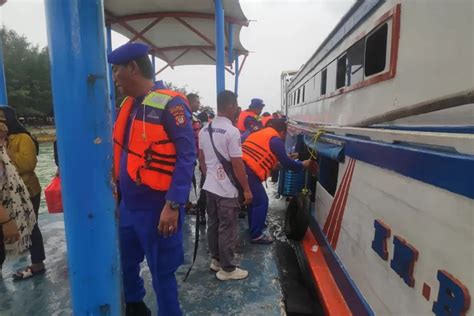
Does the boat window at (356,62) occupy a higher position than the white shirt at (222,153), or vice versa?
the boat window at (356,62)

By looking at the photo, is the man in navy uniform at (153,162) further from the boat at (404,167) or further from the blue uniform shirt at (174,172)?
the boat at (404,167)

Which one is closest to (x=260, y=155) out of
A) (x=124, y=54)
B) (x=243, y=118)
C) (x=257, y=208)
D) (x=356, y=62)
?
(x=257, y=208)

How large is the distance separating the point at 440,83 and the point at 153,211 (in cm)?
160

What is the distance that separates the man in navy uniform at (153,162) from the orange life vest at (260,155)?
177 cm

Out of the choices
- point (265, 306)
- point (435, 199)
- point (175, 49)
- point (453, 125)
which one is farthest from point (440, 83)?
point (175, 49)

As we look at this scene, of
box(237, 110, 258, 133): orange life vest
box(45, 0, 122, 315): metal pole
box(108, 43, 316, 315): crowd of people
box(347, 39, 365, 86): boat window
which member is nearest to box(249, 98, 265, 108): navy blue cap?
box(237, 110, 258, 133): orange life vest

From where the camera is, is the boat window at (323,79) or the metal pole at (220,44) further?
the metal pole at (220,44)

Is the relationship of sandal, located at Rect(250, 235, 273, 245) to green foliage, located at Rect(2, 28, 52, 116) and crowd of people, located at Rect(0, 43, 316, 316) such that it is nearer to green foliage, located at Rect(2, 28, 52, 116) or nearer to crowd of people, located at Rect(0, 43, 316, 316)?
crowd of people, located at Rect(0, 43, 316, 316)

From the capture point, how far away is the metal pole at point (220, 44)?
14.5 feet

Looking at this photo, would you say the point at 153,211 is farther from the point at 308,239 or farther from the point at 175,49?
the point at 175,49

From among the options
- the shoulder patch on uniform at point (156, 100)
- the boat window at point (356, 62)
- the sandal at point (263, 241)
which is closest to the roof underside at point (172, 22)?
the boat window at point (356, 62)

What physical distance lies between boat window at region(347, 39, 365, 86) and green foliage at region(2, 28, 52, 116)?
113 ft

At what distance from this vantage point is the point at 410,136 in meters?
1.46

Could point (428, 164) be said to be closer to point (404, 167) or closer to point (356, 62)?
point (404, 167)
